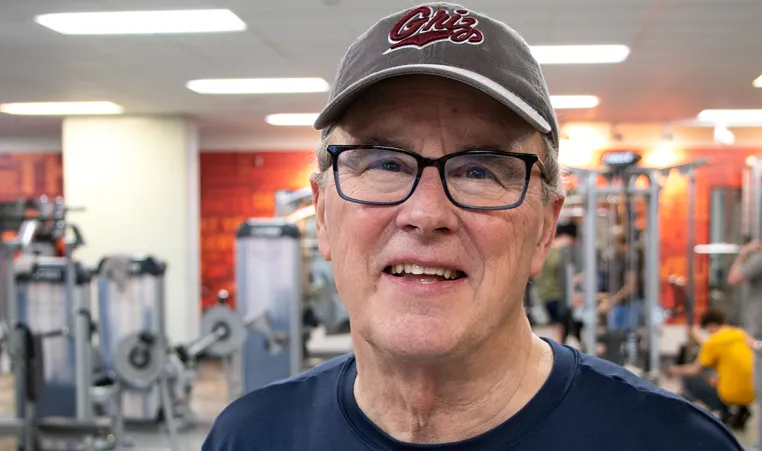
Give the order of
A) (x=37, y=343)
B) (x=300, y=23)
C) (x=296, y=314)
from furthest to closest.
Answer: (x=296, y=314)
(x=37, y=343)
(x=300, y=23)

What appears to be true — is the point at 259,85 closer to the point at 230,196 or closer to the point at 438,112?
the point at 230,196

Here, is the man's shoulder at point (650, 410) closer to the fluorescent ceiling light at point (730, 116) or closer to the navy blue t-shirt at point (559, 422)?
the navy blue t-shirt at point (559, 422)

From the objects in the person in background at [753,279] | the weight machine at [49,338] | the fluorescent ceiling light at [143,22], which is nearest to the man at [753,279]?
the person in background at [753,279]

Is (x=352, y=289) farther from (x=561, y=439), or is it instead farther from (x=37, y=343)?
(x=37, y=343)

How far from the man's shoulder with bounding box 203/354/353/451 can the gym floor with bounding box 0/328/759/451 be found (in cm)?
433

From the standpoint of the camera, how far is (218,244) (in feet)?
31.2

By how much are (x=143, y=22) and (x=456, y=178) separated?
3526 millimetres

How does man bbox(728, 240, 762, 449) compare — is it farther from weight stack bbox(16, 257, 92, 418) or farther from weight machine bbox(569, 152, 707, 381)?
weight stack bbox(16, 257, 92, 418)

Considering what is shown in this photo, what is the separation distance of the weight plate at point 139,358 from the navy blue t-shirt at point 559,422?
12.3 ft

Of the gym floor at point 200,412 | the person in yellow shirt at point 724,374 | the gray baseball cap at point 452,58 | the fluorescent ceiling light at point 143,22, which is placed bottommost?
the gym floor at point 200,412

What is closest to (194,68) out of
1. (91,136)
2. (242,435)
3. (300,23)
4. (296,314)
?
(300,23)

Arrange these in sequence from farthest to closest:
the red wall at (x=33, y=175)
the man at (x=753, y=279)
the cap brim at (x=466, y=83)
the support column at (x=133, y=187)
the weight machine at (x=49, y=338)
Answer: the red wall at (x=33, y=175) → the support column at (x=133, y=187) → the man at (x=753, y=279) → the weight machine at (x=49, y=338) → the cap brim at (x=466, y=83)

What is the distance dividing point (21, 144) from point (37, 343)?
5.12m

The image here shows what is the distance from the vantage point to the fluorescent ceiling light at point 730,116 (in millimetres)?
7418
